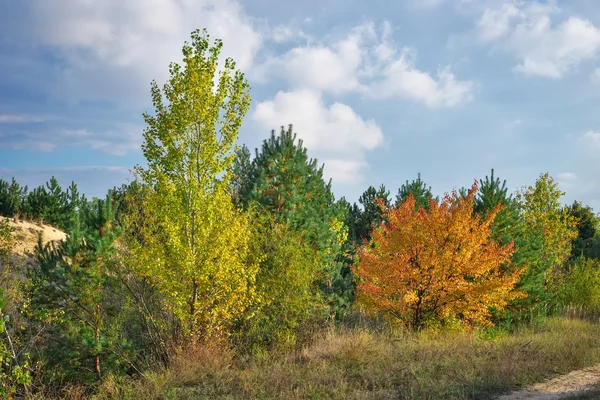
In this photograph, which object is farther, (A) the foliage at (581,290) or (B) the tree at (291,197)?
(A) the foliage at (581,290)

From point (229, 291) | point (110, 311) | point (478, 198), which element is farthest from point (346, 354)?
point (478, 198)

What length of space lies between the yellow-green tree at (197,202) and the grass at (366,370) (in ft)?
4.32

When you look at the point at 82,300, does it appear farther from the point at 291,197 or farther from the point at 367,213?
the point at 367,213

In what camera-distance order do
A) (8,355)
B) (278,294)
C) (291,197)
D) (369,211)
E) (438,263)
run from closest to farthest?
1. (8,355)
2. (278,294)
3. (438,263)
4. (291,197)
5. (369,211)

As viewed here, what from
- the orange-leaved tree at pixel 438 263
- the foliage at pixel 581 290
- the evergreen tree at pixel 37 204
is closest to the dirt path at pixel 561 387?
the orange-leaved tree at pixel 438 263

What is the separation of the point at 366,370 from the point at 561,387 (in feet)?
13.4

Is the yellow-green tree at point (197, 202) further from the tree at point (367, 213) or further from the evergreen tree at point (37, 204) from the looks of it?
the evergreen tree at point (37, 204)

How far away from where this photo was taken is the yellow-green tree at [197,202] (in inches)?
452

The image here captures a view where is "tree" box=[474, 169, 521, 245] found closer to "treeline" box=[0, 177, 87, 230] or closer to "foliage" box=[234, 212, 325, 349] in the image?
"foliage" box=[234, 212, 325, 349]

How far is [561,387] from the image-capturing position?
401 inches

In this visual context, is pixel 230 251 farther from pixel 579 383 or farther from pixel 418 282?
pixel 579 383

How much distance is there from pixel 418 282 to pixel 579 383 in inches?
178

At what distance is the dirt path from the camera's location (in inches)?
374

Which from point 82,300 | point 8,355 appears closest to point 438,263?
point 82,300
